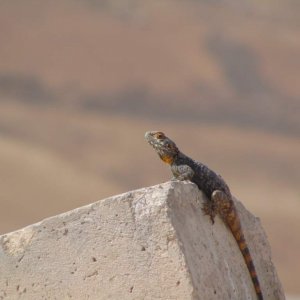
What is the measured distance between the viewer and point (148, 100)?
61.7 metres

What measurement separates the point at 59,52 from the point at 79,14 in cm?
406

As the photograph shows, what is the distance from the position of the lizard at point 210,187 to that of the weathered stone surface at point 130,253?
0.30 feet

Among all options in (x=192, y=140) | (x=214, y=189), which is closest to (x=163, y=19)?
(x=192, y=140)

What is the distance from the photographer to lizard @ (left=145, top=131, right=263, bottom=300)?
9.47m

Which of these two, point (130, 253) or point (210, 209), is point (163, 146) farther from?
point (130, 253)

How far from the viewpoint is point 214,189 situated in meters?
9.54

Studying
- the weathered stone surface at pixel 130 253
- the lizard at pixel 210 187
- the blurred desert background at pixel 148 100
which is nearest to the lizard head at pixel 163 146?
the lizard at pixel 210 187

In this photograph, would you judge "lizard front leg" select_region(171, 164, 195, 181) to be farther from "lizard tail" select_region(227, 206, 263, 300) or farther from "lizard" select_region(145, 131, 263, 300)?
"lizard tail" select_region(227, 206, 263, 300)

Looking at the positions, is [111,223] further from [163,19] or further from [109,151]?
[163,19]

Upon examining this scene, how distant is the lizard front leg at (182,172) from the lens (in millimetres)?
9539

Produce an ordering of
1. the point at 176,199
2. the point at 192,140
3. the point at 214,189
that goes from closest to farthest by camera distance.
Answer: the point at 176,199
the point at 214,189
the point at 192,140

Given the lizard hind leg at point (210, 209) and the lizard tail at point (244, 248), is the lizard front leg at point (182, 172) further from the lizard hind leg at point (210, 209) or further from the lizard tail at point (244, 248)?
the lizard tail at point (244, 248)

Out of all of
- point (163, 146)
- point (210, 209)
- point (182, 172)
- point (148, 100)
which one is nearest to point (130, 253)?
point (210, 209)

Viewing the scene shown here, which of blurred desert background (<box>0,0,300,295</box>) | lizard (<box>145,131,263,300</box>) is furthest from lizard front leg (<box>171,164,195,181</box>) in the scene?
blurred desert background (<box>0,0,300,295</box>)
